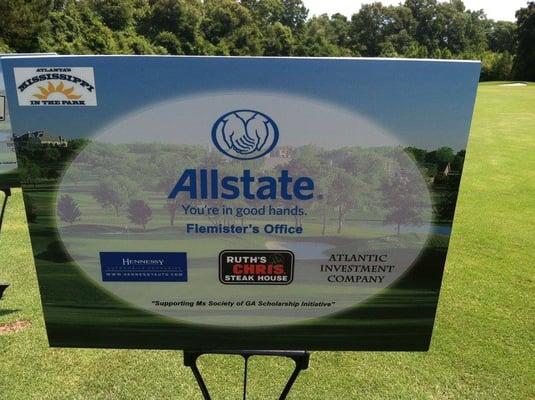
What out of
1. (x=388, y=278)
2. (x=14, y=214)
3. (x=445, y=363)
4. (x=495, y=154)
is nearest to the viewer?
(x=388, y=278)

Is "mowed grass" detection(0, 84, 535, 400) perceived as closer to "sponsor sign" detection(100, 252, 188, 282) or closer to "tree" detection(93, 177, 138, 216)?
"sponsor sign" detection(100, 252, 188, 282)

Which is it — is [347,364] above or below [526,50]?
below

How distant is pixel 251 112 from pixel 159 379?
2.55m

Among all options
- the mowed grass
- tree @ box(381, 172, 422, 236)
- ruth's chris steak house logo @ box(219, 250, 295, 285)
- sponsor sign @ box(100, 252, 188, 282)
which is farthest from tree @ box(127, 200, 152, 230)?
the mowed grass

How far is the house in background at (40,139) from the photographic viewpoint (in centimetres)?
151

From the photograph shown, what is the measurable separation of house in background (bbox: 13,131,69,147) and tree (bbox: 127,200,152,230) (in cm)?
31

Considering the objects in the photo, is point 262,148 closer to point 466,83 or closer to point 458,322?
point 466,83

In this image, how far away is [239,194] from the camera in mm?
1609

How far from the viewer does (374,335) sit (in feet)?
5.91

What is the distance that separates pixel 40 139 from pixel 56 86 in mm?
191

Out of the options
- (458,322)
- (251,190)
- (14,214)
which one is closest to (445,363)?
(458,322)

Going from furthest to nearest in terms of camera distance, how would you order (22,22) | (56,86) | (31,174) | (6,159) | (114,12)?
(114,12) < (22,22) < (6,159) < (31,174) < (56,86)

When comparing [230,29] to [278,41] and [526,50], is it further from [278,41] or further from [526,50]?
[526,50]

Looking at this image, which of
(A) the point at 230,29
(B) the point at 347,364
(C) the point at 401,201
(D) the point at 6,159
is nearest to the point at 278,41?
(A) the point at 230,29
